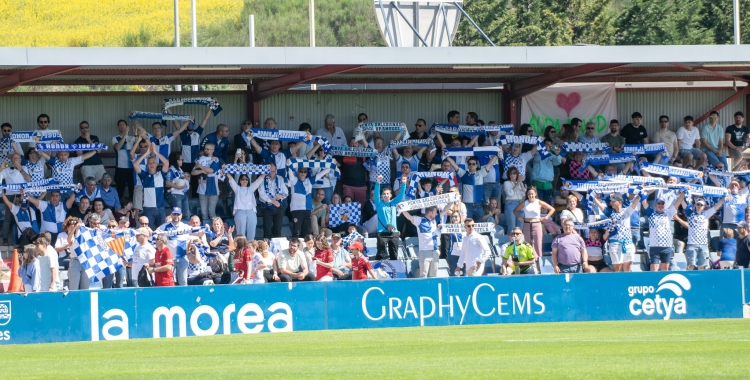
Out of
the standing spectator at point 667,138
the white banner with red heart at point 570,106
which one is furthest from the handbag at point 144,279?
the standing spectator at point 667,138

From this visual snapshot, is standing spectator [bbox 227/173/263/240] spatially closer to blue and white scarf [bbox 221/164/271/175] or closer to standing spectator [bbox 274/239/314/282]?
blue and white scarf [bbox 221/164/271/175]

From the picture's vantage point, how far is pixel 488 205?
22344 mm

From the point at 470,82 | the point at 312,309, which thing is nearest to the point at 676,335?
the point at 312,309

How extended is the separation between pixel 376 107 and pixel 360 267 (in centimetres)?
684

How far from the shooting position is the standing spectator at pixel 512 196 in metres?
22.2

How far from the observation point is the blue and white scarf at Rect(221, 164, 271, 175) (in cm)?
2150

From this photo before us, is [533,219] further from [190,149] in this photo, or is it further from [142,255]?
[142,255]

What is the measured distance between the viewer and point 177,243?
1939 cm

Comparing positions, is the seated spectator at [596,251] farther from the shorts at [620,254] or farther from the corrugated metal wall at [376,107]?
the corrugated metal wall at [376,107]

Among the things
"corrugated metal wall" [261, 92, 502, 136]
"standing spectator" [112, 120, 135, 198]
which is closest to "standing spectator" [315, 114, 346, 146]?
"corrugated metal wall" [261, 92, 502, 136]

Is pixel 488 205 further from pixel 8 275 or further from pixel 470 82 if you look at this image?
pixel 8 275

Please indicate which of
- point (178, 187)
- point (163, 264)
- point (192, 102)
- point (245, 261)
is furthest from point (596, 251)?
point (192, 102)

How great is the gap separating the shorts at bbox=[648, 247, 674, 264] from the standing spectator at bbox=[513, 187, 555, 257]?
207cm

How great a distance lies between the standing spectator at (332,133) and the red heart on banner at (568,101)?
5703 millimetres
